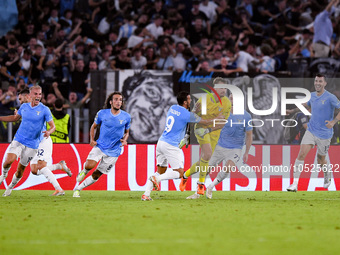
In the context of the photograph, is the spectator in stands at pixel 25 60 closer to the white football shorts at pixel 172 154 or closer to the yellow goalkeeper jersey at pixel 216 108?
the yellow goalkeeper jersey at pixel 216 108

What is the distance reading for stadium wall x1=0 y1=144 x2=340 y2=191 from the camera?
16750 mm

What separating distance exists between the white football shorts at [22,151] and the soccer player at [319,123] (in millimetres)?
6116

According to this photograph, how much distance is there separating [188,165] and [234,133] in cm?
306

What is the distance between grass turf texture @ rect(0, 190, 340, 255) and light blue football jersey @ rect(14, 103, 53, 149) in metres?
1.35

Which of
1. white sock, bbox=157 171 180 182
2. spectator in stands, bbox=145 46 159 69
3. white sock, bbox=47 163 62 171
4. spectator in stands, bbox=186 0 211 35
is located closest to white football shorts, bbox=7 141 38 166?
white sock, bbox=47 163 62 171

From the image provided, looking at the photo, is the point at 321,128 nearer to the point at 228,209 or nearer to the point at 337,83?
the point at 337,83

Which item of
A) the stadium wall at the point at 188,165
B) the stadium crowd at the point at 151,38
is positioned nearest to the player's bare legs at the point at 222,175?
the stadium wall at the point at 188,165

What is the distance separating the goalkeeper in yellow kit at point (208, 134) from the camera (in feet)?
45.0

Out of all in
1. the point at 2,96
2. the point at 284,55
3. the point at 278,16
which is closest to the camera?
the point at 2,96

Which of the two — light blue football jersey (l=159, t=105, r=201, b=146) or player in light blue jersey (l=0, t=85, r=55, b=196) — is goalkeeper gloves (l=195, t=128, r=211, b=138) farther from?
player in light blue jersey (l=0, t=85, r=55, b=196)

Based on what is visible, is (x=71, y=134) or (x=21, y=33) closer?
(x=71, y=134)

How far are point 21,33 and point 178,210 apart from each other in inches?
517

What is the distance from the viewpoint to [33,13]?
22.2 m

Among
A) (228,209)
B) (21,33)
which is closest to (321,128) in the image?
(228,209)
